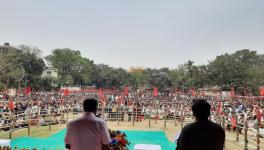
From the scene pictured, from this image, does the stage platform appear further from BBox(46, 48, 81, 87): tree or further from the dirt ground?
BBox(46, 48, 81, 87): tree

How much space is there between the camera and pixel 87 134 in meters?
2.67

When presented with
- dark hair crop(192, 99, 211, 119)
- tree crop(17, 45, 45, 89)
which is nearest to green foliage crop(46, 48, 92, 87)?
tree crop(17, 45, 45, 89)

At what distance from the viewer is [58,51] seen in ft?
173

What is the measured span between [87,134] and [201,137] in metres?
1.06

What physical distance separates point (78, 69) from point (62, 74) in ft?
12.3

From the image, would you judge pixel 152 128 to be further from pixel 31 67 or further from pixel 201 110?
pixel 31 67

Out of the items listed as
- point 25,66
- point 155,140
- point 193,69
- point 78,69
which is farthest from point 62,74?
point 155,140

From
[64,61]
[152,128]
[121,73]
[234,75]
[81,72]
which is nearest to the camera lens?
[152,128]

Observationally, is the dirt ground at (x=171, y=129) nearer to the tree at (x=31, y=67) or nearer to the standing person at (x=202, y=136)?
the standing person at (x=202, y=136)

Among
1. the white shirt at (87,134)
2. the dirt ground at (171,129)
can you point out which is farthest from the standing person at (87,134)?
the dirt ground at (171,129)

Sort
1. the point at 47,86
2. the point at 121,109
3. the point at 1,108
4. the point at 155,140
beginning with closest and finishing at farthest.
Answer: the point at 155,140 → the point at 1,108 → the point at 121,109 → the point at 47,86

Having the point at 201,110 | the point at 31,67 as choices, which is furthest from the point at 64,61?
the point at 201,110

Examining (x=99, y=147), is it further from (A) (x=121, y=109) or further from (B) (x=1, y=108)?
(A) (x=121, y=109)

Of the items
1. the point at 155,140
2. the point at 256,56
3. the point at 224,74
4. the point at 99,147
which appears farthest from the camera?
the point at 256,56
